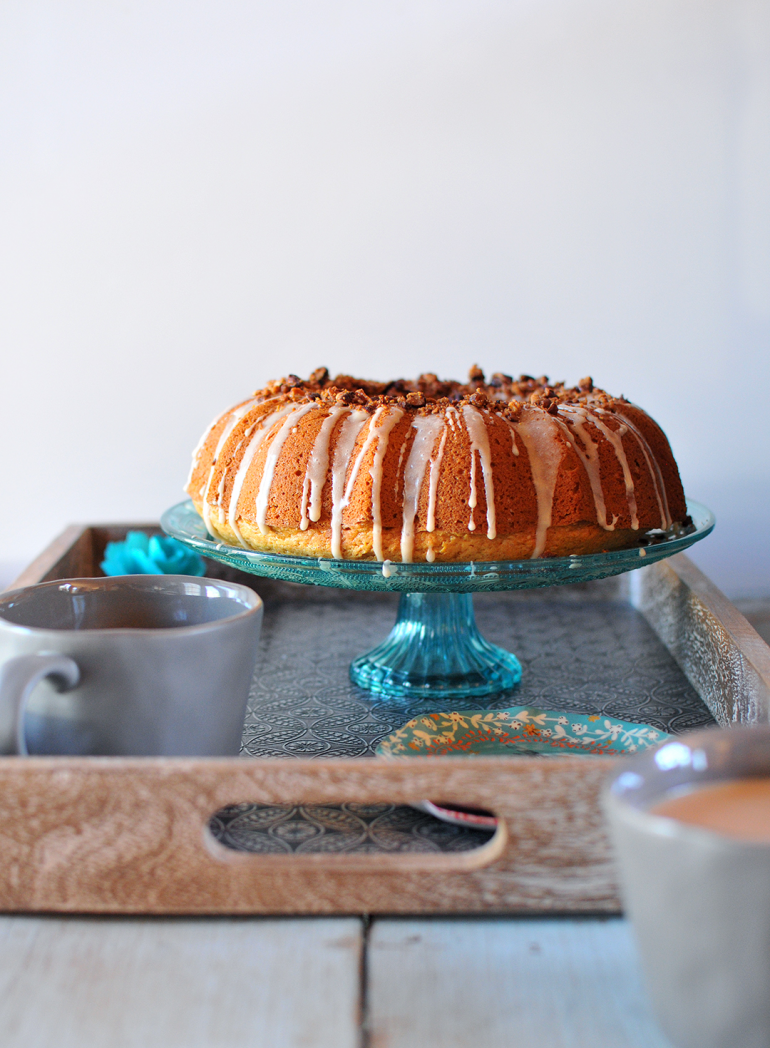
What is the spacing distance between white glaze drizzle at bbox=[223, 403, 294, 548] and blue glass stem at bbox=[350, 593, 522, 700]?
0.56 ft

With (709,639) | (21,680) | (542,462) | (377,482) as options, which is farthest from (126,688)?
(709,639)

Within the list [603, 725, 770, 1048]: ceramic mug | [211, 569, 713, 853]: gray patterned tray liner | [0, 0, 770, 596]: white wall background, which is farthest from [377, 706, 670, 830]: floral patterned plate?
[0, 0, 770, 596]: white wall background

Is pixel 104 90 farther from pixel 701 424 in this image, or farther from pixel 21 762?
pixel 21 762

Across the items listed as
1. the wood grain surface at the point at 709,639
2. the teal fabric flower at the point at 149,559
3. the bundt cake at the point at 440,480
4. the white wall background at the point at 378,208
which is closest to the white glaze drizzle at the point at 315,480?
the bundt cake at the point at 440,480

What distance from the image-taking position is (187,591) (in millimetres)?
661

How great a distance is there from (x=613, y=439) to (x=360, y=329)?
0.71m

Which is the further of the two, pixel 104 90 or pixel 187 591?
pixel 104 90

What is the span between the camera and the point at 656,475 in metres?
0.85

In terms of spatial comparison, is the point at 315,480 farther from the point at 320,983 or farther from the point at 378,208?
the point at 378,208

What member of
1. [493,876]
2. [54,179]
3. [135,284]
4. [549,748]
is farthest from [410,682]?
[54,179]

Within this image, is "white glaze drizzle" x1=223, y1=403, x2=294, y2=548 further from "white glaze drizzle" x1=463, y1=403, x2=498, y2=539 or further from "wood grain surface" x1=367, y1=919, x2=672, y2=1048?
"wood grain surface" x1=367, y1=919, x2=672, y2=1048

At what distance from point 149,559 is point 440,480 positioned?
0.36 metres

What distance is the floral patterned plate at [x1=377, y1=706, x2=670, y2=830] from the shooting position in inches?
27.3

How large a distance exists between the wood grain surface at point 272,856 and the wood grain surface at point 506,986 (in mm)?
13
